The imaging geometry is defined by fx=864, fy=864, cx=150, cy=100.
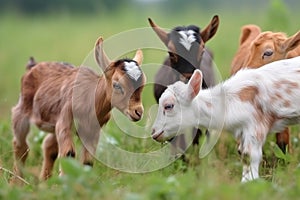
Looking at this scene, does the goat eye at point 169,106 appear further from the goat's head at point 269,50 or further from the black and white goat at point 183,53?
the goat's head at point 269,50

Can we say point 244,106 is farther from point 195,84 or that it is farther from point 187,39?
point 187,39

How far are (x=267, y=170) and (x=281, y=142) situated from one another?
104cm

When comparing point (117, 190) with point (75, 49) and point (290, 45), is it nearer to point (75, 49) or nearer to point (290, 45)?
point (290, 45)

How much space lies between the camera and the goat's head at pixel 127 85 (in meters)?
8.20

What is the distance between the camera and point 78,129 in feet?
28.8

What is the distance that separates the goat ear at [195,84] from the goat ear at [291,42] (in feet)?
5.43

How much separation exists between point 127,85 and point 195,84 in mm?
667

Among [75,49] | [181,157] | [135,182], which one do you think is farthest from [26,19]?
[135,182]

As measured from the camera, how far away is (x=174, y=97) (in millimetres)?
8188

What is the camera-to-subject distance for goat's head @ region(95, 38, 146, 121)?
26.9 ft

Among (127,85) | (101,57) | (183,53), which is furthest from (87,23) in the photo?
(127,85)

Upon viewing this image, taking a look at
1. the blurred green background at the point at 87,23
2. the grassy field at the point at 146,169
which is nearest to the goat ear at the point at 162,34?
the grassy field at the point at 146,169

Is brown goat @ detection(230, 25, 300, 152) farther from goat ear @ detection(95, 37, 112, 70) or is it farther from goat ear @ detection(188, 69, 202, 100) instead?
goat ear @ detection(95, 37, 112, 70)

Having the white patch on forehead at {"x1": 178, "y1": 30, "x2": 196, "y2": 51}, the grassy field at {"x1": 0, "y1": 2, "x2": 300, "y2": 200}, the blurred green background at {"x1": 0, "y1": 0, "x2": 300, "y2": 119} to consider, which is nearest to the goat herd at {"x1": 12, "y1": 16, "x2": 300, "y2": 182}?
the white patch on forehead at {"x1": 178, "y1": 30, "x2": 196, "y2": 51}
